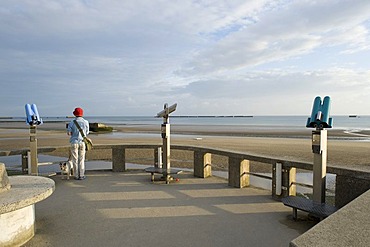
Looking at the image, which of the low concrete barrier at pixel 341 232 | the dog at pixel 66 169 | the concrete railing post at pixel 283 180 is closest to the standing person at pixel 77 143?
the dog at pixel 66 169

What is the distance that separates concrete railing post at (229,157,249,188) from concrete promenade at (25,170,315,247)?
20 cm

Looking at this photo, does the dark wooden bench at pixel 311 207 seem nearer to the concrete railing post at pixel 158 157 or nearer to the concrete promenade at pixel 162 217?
the concrete promenade at pixel 162 217

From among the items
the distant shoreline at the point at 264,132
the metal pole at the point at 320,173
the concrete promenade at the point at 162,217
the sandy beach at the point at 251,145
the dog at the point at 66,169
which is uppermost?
the metal pole at the point at 320,173

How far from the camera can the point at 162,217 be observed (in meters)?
4.52

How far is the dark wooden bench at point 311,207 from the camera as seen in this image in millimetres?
3890

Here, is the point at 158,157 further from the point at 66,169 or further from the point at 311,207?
the point at 311,207

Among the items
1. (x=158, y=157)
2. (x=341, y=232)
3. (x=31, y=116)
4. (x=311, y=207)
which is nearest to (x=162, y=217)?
(x=311, y=207)

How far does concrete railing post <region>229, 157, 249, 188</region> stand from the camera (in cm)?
636

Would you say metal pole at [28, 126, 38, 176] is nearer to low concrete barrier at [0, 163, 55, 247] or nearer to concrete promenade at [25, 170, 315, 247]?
concrete promenade at [25, 170, 315, 247]

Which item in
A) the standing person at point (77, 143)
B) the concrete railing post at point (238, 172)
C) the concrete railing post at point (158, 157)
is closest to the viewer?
Answer: the concrete railing post at point (238, 172)

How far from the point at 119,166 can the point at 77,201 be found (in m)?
2.93

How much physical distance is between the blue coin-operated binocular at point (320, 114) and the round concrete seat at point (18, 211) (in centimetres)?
414

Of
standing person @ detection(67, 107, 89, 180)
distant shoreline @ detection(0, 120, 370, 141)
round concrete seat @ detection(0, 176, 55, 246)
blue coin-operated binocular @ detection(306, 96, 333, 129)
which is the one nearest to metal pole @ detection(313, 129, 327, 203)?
blue coin-operated binocular @ detection(306, 96, 333, 129)

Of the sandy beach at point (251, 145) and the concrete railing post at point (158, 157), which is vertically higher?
the concrete railing post at point (158, 157)
